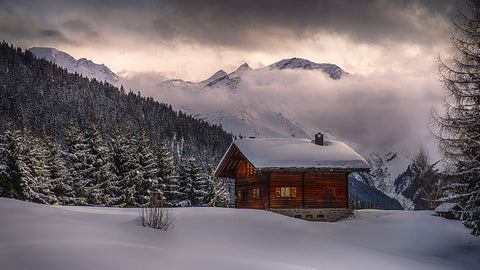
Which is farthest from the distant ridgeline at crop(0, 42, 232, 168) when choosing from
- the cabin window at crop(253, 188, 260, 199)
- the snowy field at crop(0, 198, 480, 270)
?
the snowy field at crop(0, 198, 480, 270)

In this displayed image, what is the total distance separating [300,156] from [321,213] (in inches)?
219

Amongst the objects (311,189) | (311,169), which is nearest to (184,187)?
(311,189)

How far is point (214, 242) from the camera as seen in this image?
13.9 meters

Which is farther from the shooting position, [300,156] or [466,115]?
[300,156]

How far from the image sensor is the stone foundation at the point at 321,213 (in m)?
32.7

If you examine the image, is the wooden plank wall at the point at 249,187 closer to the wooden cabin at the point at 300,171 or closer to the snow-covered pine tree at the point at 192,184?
the wooden cabin at the point at 300,171

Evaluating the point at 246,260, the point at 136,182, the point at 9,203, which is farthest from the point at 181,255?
the point at 136,182

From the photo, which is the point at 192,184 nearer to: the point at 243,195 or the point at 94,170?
the point at 243,195

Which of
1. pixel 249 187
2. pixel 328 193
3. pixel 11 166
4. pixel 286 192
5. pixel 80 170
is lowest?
pixel 328 193

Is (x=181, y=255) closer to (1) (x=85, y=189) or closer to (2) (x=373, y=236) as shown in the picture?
(2) (x=373, y=236)

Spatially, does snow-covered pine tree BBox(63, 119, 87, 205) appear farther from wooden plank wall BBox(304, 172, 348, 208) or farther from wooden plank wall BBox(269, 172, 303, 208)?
wooden plank wall BBox(304, 172, 348, 208)

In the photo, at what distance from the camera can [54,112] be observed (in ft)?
538

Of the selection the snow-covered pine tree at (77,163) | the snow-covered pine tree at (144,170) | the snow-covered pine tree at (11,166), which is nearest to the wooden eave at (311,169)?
the snow-covered pine tree at (144,170)

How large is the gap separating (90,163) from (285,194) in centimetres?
2226
